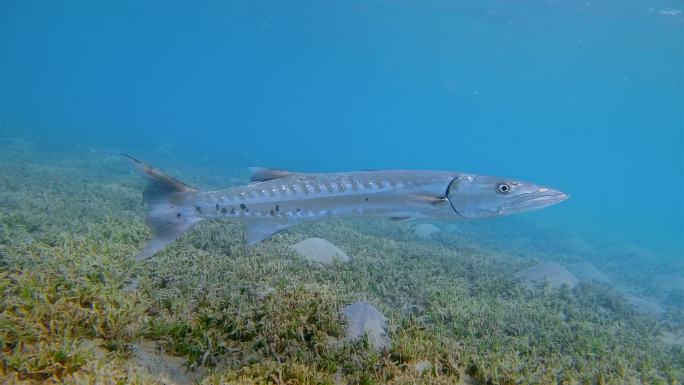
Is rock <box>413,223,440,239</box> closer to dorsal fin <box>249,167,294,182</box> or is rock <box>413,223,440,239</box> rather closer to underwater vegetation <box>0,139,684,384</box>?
underwater vegetation <box>0,139,684,384</box>

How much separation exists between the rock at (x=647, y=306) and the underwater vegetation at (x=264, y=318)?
1164 mm

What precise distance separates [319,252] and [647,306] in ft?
38.8

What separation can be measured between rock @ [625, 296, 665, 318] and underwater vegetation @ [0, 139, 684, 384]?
116 centimetres

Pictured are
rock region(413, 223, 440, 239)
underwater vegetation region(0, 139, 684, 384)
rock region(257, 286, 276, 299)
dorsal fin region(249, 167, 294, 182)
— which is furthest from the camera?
rock region(413, 223, 440, 239)

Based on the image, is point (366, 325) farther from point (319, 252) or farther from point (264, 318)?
point (319, 252)

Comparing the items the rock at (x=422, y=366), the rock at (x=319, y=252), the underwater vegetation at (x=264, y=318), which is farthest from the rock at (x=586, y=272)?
the rock at (x=422, y=366)

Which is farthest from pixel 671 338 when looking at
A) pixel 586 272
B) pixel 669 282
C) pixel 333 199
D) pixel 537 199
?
pixel 333 199

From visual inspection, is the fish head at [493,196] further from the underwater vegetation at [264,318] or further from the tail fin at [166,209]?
the tail fin at [166,209]

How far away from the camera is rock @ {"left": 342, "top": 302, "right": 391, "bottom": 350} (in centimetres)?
516

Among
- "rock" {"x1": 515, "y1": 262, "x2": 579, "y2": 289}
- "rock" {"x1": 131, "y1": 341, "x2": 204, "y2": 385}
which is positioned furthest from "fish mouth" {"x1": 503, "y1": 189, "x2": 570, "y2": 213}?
"rock" {"x1": 515, "y1": 262, "x2": 579, "y2": 289}

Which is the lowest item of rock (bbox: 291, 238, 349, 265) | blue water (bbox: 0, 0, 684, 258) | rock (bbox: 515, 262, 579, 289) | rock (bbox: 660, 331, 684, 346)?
rock (bbox: 660, 331, 684, 346)

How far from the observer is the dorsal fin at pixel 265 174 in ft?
17.5

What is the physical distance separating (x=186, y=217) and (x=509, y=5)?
155 feet

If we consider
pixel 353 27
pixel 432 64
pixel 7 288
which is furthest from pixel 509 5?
pixel 432 64
